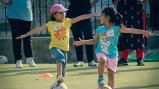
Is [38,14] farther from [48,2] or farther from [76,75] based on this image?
[76,75]

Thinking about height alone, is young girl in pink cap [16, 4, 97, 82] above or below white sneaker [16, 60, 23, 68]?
above

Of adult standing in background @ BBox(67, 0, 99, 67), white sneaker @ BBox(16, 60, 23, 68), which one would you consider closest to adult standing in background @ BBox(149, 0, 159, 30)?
adult standing in background @ BBox(67, 0, 99, 67)

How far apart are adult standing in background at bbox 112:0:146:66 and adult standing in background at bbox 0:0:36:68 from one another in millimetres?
1637

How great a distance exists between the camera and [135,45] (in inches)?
487

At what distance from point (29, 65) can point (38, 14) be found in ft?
8.47

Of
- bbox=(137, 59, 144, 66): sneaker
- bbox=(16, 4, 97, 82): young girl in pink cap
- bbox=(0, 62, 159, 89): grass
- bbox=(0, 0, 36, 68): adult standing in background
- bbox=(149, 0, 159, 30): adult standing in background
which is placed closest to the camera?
bbox=(0, 62, 159, 89): grass

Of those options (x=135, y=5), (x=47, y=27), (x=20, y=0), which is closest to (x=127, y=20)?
(x=135, y=5)

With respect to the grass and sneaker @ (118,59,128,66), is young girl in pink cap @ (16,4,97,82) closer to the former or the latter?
the grass

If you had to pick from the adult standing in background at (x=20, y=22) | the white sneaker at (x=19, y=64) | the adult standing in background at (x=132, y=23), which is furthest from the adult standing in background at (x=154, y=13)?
the white sneaker at (x=19, y=64)

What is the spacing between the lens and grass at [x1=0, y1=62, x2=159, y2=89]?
9.50 m

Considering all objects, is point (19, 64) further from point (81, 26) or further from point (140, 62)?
point (140, 62)

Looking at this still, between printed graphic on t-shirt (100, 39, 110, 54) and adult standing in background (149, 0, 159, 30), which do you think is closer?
printed graphic on t-shirt (100, 39, 110, 54)

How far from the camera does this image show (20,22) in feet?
40.1

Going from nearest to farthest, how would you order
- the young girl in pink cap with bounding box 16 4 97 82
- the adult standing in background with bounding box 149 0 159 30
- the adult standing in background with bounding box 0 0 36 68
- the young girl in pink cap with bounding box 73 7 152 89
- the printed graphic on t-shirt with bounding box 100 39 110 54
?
the young girl in pink cap with bounding box 73 7 152 89 < the printed graphic on t-shirt with bounding box 100 39 110 54 < the young girl in pink cap with bounding box 16 4 97 82 < the adult standing in background with bounding box 0 0 36 68 < the adult standing in background with bounding box 149 0 159 30
